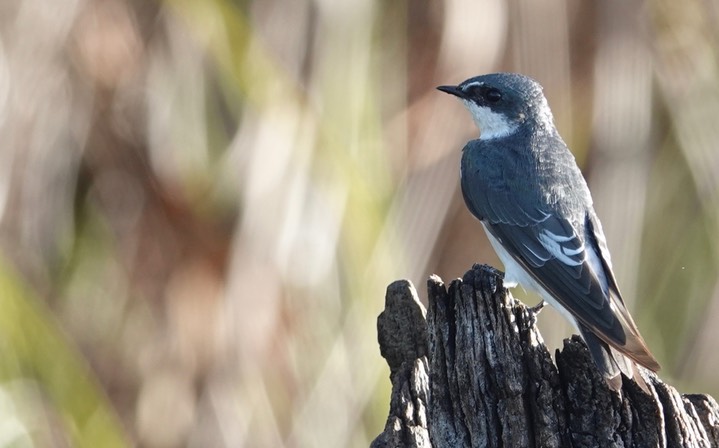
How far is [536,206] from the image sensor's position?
378 centimetres

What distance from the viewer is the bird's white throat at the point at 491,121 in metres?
4.14

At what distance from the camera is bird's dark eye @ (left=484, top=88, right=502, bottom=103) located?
13.5 ft

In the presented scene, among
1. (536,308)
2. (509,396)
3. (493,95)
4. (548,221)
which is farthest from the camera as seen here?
(493,95)

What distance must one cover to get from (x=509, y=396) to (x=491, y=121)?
1.74 metres

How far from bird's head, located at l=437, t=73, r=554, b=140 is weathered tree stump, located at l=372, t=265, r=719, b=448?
1407mm

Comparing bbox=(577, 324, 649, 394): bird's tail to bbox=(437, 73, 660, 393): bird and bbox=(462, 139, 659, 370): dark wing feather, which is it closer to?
bbox=(437, 73, 660, 393): bird

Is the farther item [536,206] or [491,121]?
[491,121]

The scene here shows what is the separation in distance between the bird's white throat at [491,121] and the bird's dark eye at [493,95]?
4 cm

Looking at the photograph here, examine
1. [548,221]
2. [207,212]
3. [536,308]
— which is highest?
[207,212]

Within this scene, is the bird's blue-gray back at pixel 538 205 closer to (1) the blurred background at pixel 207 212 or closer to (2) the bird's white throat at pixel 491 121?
(2) the bird's white throat at pixel 491 121

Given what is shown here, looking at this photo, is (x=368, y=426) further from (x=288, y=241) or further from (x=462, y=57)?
(x=462, y=57)

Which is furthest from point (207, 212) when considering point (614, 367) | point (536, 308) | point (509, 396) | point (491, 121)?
point (614, 367)

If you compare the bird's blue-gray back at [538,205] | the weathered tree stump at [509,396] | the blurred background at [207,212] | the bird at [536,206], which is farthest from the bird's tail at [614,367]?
the blurred background at [207,212]

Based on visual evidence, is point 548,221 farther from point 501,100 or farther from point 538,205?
point 501,100
